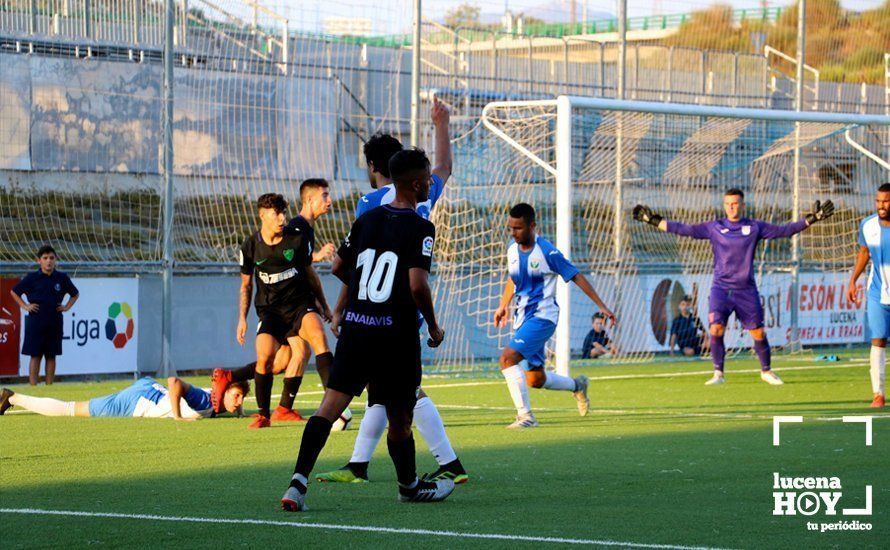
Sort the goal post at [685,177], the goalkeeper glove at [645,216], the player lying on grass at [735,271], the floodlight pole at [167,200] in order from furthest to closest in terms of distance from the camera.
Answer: the goal post at [685,177] < the floodlight pole at [167,200] < the player lying on grass at [735,271] < the goalkeeper glove at [645,216]

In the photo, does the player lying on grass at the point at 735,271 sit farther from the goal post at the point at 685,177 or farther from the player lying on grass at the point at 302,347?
the player lying on grass at the point at 302,347

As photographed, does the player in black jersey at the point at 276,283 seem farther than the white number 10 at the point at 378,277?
Yes

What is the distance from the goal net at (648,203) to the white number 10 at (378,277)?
26.9ft

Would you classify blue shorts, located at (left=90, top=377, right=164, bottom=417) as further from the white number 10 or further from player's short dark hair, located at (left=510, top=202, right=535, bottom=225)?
the white number 10

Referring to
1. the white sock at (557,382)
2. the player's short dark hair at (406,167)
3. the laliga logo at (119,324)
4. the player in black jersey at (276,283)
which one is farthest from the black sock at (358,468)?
the laliga logo at (119,324)

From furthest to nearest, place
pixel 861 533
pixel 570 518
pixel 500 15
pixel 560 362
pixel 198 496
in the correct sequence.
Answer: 1. pixel 500 15
2. pixel 560 362
3. pixel 198 496
4. pixel 570 518
5. pixel 861 533

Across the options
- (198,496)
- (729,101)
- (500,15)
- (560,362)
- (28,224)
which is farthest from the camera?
(729,101)

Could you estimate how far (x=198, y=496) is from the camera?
751 cm

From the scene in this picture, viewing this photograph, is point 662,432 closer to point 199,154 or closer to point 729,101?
point 199,154

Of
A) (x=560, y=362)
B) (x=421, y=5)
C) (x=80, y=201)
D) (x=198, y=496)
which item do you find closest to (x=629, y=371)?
(x=560, y=362)

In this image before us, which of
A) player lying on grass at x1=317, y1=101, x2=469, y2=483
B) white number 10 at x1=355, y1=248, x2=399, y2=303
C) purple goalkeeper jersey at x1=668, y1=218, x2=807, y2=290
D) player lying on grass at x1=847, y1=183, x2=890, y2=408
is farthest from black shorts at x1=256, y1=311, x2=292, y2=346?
purple goalkeeper jersey at x1=668, y1=218, x2=807, y2=290

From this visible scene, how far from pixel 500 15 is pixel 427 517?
1630 cm

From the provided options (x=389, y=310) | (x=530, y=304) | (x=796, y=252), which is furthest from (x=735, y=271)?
(x=389, y=310)

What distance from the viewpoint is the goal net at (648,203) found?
17984mm
